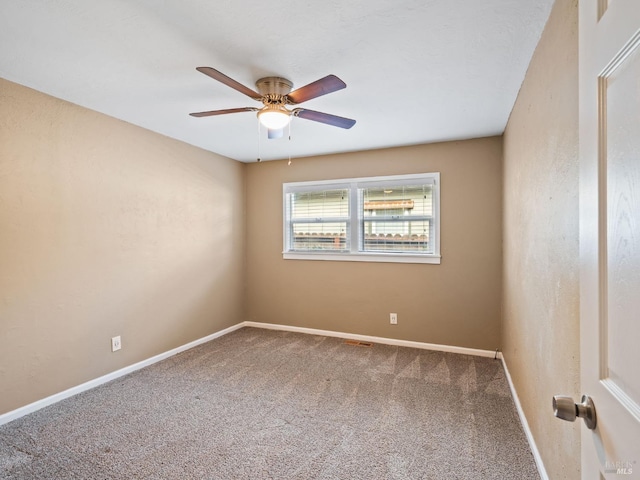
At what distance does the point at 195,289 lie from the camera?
390 cm

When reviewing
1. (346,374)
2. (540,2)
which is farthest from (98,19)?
(346,374)

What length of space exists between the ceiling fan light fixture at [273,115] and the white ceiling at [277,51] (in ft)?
0.73

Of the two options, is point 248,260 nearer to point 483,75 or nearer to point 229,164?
point 229,164

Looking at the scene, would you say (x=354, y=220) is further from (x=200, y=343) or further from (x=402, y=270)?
(x=200, y=343)

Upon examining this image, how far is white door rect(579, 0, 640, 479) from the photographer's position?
1.80ft

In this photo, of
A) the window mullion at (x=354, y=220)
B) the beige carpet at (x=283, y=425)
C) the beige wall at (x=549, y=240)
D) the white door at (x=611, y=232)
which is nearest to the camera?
the white door at (x=611, y=232)

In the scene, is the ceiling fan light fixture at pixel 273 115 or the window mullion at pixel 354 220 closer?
the ceiling fan light fixture at pixel 273 115

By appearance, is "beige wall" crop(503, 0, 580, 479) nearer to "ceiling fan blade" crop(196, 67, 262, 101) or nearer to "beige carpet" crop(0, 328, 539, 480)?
"beige carpet" crop(0, 328, 539, 480)

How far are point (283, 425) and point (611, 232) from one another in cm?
225

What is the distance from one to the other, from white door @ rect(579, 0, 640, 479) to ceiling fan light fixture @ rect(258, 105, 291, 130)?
1698 mm

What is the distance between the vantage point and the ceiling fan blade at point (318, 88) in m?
1.75

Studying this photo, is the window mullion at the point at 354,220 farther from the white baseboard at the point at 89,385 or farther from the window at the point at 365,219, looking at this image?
the white baseboard at the point at 89,385

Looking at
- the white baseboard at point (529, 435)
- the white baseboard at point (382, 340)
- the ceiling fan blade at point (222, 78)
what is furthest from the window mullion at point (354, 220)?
the ceiling fan blade at point (222, 78)

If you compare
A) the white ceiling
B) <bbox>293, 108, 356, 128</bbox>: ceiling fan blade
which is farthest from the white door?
<bbox>293, 108, 356, 128</bbox>: ceiling fan blade
